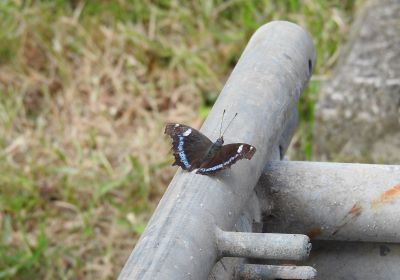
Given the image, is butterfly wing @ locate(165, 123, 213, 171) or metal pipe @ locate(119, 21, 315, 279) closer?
metal pipe @ locate(119, 21, 315, 279)

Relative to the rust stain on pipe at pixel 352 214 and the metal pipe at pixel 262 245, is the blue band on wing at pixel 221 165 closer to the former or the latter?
the metal pipe at pixel 262 245

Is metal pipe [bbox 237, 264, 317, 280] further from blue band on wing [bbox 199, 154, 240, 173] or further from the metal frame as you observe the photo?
blue band on wing [bbox 199, 154, 240, 173]

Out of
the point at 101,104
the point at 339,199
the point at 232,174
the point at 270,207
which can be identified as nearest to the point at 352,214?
the point at 339,199

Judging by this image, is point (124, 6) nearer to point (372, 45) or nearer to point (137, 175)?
point (137, 175)

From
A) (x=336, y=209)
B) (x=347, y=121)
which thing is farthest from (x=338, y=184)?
(x=347, y=121)

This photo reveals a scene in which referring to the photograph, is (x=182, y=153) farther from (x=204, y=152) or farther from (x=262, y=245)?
(x=262, y=245)

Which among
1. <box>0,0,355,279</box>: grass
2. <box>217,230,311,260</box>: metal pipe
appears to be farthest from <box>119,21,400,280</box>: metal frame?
<box>0,0,355,279</box>: grass
